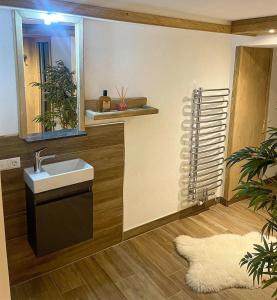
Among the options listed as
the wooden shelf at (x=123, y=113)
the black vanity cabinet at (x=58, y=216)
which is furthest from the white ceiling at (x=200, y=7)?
the black vanity cabinet at (x=58, y=216)

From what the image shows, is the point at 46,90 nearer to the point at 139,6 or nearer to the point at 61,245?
the point at 139,6

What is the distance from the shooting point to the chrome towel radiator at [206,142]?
3684mm

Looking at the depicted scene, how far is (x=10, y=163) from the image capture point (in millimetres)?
2480

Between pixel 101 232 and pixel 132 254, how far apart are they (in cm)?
40

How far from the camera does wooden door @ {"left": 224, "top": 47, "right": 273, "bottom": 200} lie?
3.88 meters

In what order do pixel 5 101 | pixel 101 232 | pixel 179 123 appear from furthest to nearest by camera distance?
pixel 179 123 < pixel 101 232 < pixel 5 101

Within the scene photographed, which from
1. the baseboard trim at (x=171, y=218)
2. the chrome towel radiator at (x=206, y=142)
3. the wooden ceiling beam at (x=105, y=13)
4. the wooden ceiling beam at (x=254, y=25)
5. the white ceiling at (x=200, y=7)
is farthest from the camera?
the chrome towel radiator at (x=206, y=142)

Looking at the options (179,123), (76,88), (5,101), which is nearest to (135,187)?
(179,123)

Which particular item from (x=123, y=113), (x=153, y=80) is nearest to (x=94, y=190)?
(x=123, y=113)

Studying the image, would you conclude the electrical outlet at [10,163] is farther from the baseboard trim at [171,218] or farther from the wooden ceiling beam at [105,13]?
the baseboard trim at [171,218]

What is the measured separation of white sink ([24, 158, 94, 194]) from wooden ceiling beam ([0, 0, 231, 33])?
1.23 metres

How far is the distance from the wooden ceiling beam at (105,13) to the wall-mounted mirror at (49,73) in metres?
0.12

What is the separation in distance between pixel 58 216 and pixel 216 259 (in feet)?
5.39

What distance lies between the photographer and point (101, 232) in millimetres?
3213
